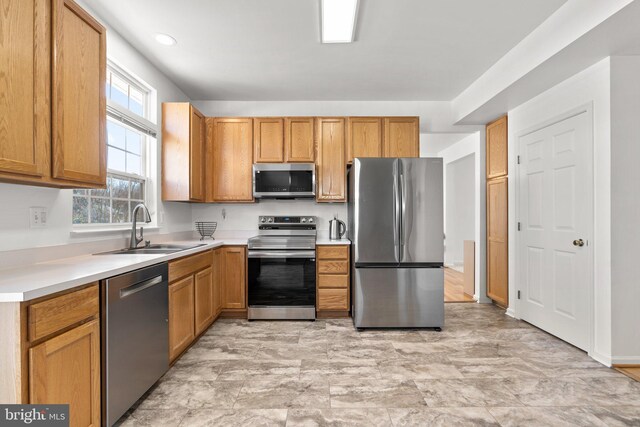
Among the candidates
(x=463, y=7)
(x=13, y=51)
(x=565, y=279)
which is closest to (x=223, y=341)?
(x=13, y=51)

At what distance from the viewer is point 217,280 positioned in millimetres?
3648

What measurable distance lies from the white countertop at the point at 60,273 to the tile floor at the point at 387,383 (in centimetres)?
89

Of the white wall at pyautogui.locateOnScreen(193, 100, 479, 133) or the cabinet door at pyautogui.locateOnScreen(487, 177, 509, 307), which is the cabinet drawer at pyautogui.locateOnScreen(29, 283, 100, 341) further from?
the cabinet door at pyautogui.locateOnScreen(487, 177, 509, 307)

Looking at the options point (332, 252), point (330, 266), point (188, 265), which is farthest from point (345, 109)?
point (188, 265)

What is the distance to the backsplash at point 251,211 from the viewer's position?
438cm

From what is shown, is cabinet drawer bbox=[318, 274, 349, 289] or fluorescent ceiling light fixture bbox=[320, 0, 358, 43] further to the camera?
cabinet drawer bbox=[318, 274, 349, 289]

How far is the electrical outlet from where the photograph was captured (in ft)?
6.48

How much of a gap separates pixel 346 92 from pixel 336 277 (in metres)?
2.26

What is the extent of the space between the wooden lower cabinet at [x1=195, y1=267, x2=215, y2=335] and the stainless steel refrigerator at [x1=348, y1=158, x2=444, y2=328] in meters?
1.51

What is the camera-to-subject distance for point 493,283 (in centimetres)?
421

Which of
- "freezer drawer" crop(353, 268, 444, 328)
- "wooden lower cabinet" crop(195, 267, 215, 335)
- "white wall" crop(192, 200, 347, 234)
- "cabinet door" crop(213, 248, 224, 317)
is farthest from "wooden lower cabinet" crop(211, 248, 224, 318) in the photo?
"freezer drawer" crop(353, 268, 444, 328)

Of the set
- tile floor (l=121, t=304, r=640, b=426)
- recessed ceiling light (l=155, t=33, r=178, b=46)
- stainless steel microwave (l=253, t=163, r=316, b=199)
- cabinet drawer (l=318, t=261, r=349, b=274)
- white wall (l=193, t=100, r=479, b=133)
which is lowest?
tile floor (l=121, t=304, r=640, b=426)

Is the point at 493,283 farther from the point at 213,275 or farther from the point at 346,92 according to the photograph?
the point at 213,275

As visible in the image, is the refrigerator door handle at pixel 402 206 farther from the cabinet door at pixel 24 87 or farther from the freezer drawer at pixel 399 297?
the cabinet door at pixel 24 87
